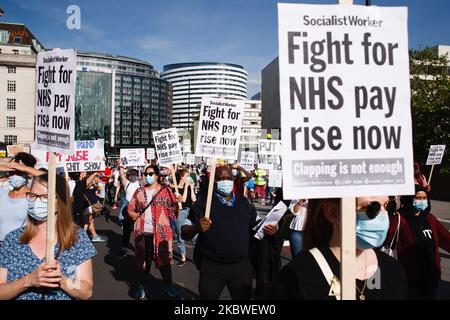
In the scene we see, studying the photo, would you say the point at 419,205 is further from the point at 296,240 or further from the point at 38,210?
the point at 38,210

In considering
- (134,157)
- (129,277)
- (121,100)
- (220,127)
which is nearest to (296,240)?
(220,127)

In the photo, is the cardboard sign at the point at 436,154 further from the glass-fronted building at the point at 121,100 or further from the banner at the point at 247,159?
the glass-fronted building at the point at 121,100

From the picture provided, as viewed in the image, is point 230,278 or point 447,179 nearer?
point 230,278

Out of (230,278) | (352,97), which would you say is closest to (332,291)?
(352,97)

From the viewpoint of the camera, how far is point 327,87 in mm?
2117

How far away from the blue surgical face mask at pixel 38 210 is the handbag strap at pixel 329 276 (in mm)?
1812

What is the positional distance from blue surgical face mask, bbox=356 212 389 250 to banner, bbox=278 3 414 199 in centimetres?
26

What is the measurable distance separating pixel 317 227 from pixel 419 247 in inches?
88.1

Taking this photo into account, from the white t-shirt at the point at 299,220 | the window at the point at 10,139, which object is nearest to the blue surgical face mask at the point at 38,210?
the white t-shirt at the point at 299,220

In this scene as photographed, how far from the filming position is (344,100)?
213 centimetres

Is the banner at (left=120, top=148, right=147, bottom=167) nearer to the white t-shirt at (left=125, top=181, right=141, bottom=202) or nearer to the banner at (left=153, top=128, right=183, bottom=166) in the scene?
the white t-shirt at (left=125, top=181, right=141, bottom=202)

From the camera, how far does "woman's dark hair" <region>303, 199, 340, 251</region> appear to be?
7.80 ft
